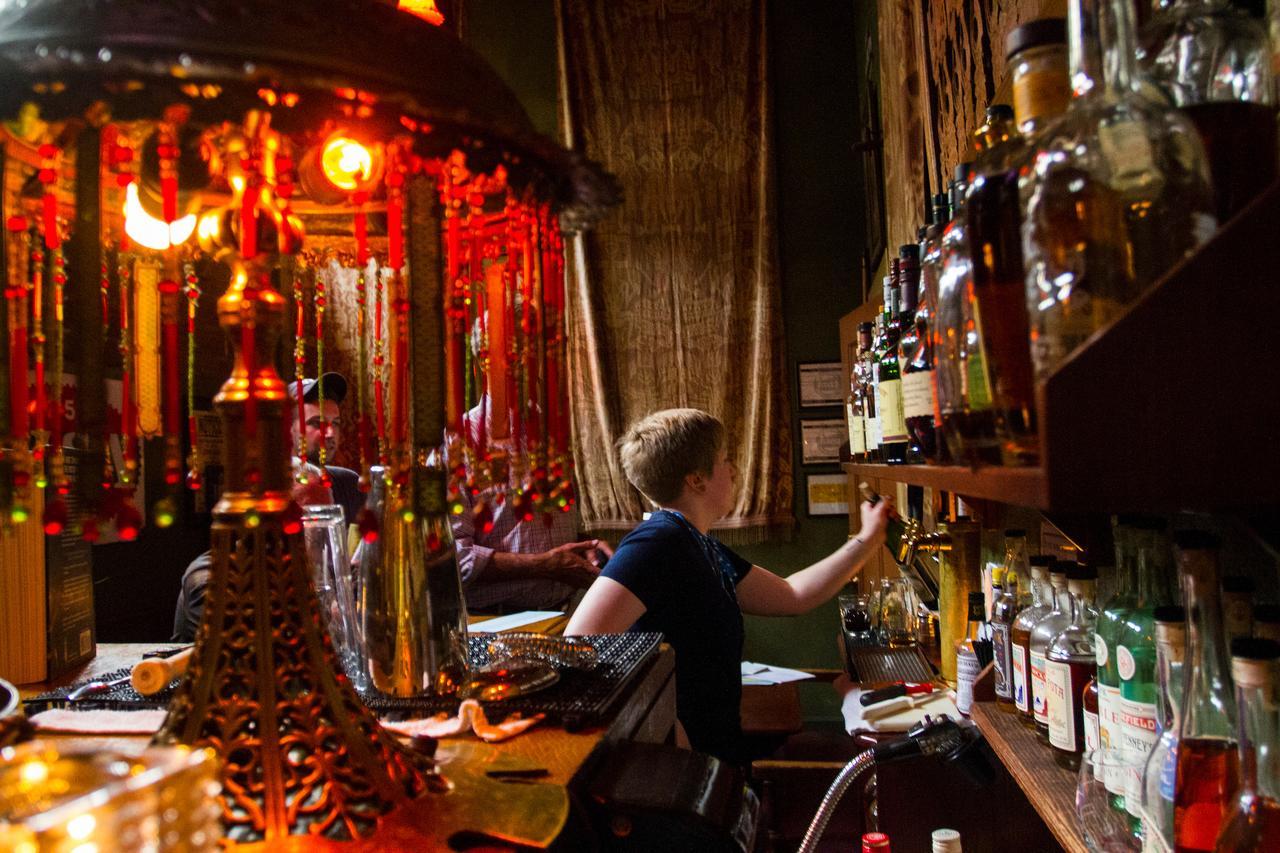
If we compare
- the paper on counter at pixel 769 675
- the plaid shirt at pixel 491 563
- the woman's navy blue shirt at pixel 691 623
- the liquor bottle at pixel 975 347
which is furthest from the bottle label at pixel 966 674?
the plaid shirt at pixel 491 563

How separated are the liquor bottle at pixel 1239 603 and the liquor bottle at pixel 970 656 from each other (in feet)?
2.97

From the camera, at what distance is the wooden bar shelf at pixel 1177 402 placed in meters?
0.41

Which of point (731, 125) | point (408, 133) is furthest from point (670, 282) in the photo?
point (408, 133)

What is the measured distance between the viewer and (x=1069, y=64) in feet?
2.10

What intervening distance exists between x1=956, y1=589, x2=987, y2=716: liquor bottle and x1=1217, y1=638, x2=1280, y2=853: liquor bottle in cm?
90

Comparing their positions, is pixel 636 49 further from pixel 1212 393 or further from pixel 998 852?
pixel 1212 393

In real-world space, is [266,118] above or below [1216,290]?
above

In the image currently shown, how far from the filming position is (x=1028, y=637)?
3.85 feet

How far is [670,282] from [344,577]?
3.69 meters

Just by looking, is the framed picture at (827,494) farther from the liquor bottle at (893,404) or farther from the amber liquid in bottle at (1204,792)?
the amber liquid in bottle at (1204,792)

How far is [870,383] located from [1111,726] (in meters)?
1.23

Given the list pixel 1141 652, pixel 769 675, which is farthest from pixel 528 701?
pixel 769 675

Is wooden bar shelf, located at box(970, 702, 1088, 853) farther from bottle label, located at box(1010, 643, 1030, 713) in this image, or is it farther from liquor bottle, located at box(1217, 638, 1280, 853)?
liquor bottle, located at box(1217, 638, 1280, 853)

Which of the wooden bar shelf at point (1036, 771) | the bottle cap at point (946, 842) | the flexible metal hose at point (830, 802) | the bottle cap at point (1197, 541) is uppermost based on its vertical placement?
the bottle cap at point (1197, 541)
